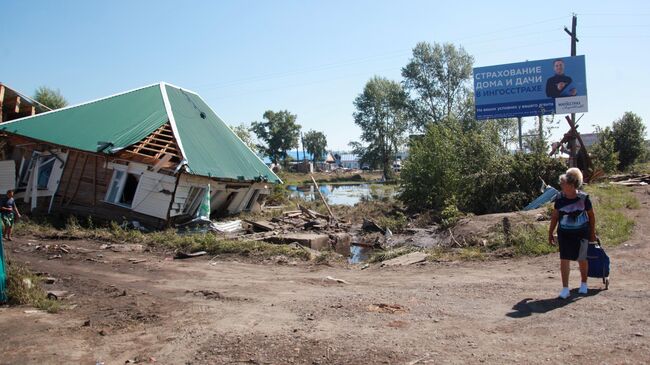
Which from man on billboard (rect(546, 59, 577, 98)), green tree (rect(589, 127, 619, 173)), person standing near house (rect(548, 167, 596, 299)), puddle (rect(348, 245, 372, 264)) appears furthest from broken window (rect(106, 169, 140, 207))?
green tree (rect(589, 127, 619, 173))

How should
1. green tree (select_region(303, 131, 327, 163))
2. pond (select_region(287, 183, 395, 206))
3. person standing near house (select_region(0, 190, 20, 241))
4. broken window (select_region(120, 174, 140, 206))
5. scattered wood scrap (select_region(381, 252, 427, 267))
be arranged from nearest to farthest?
scattered wood scrap (select_region(381, 252, 427, 267))
person standing near house (select_region(0, 190, 20, 241))
broken window (select_region(120, 174, 140, 206))
pond (select_region(287, 183, 395, 206))
green tree (select_region(303, 131, 327, 163))

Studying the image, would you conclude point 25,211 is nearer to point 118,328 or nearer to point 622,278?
point 118,328

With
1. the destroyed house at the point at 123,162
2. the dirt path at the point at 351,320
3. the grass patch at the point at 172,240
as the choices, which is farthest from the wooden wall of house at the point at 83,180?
the dirt path at the point at 351,320

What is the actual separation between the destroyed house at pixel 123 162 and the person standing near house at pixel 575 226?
12859 mm

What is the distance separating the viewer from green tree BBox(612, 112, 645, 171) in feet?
104

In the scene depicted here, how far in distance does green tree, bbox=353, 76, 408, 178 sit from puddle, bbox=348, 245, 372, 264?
50.7 meters

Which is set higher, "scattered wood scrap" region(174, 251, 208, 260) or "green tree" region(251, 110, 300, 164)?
"green tree" region(251, 110, 300, 164)

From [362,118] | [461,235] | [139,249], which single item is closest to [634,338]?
[461,235]

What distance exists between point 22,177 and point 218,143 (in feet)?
25.0

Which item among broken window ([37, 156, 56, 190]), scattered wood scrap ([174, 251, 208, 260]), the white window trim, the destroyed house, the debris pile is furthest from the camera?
the debris pile

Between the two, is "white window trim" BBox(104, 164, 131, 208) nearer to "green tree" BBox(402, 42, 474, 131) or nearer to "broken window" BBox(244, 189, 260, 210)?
"broken window" BBox(244, 189, 260, 210)

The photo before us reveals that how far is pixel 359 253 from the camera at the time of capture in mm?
14812

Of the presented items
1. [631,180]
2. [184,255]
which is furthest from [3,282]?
[631,180]

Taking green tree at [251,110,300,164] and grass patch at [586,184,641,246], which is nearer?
grass patch at [586,184,641,246]
